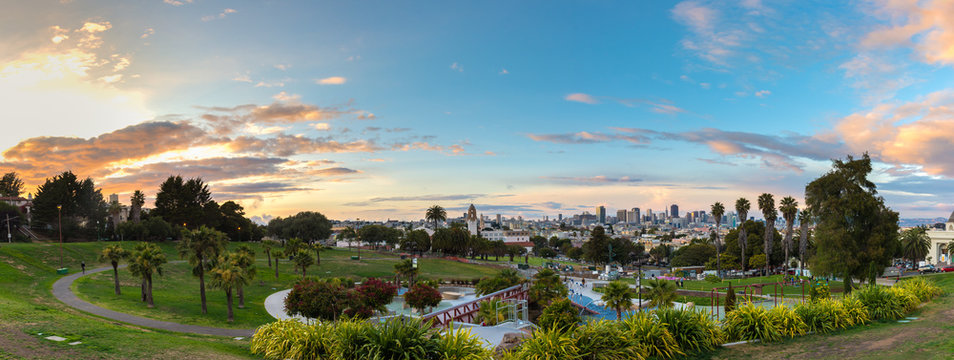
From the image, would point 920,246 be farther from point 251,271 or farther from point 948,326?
point 251,271

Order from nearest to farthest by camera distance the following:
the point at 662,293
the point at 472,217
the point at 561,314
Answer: the point at 561,314
the point at 662,293
the point at 472,217

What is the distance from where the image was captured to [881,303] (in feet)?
66.3

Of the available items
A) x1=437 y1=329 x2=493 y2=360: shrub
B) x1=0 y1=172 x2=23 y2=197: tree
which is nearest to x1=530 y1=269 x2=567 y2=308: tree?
x1=437 y1=329 x2=493 y2=360: shrub

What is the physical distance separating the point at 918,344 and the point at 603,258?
9800 cm

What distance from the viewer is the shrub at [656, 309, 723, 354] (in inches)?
580

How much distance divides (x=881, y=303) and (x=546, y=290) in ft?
79.9

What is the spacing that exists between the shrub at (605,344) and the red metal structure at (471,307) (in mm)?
16346

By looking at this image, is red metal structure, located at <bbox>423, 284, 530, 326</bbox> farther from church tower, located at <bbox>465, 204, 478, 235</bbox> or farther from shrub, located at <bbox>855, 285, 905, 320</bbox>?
church tower, located at <bbox>465, 204, 478, 235</bbox>

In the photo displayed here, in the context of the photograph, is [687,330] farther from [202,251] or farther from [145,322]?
[202,251]

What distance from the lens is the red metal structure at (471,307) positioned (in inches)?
1249

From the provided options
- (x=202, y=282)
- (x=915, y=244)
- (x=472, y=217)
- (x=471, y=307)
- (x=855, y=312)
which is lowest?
(x=471, y=307)

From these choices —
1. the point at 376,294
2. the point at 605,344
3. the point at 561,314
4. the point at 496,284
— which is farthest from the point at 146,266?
the point at 605,344

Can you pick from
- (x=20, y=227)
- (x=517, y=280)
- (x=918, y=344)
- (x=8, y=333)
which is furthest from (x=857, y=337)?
(x=20, y=227)

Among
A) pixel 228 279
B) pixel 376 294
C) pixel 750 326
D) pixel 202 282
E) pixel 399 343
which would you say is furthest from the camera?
pixel 202 282
